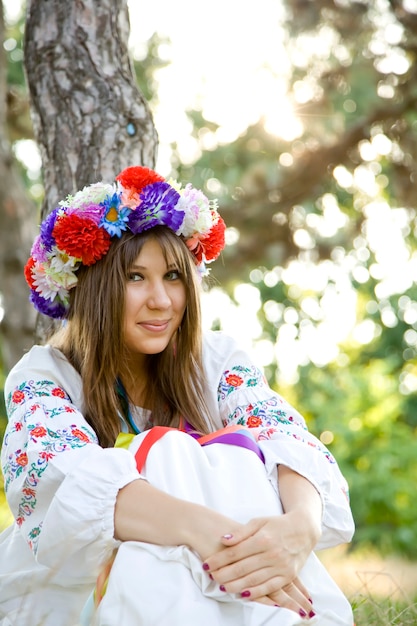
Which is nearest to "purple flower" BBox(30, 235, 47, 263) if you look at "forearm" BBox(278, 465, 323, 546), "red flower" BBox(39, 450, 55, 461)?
"red flower" BBox(39, 450, 55, 461)

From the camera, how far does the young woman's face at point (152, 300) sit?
2545 millimetres

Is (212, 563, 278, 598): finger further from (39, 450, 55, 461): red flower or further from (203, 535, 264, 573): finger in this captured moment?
(39, 450, 55, 461): red flower

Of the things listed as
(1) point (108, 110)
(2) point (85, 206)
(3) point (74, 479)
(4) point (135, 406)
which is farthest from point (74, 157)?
(3) point (74, 479)

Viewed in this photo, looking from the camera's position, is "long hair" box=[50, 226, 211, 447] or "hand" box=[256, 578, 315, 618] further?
"long hair" box=[50, 226, 211, 447]

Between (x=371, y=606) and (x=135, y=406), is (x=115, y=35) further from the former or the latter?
(x=371, y=606)

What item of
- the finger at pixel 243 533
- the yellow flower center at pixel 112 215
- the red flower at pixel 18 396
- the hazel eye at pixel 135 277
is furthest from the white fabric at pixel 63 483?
the yellow flower center at pixel 112 215

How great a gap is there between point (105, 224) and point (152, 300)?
262mm

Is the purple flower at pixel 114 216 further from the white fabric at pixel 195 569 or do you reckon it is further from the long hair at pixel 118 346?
the white fabric at pixel 195 569

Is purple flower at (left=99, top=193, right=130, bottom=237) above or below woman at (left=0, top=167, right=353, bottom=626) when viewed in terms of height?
above

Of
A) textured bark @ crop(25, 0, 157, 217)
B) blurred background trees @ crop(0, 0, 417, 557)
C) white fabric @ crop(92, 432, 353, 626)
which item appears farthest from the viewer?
blurred background trees @ crop(0, 0, 417, 557)

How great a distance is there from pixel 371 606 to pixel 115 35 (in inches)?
91.1

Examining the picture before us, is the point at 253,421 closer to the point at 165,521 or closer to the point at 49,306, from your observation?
the point at 165,521

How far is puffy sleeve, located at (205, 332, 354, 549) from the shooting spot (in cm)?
230

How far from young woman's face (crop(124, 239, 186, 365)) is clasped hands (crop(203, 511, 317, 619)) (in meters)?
0.73
